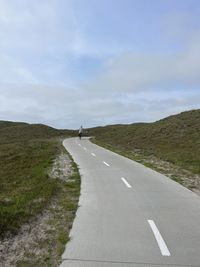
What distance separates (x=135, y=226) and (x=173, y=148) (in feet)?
85.4

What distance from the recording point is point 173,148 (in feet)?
110

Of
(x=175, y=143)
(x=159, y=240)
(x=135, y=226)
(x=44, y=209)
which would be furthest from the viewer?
(x=175, y=143)

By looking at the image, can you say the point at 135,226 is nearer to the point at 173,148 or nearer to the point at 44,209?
the point at 44,209

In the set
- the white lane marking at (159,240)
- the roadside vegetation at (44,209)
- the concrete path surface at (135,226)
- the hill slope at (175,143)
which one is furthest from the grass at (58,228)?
the hill slope at (175,143)

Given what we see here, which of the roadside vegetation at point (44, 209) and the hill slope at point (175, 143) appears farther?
the hill slope at point (175, 143)

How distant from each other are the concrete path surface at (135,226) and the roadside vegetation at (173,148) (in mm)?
2996

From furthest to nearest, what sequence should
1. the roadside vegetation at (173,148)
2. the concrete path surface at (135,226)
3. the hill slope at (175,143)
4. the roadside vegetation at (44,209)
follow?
1. the hill slope at (175,143)
2. the roadside vegetation at (173,148)
3. the roadside vegetation at (44,209)
4. the concrete path surface at (135,226)

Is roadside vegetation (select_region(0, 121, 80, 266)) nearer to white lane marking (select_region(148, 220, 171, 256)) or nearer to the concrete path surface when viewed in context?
the concrete path surface

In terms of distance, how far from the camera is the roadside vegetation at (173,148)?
64.0 ft

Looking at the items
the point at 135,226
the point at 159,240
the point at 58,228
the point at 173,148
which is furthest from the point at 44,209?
the point at 173,148

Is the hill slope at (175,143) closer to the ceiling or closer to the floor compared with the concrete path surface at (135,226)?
closer to the ceiling

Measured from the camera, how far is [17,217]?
893cm

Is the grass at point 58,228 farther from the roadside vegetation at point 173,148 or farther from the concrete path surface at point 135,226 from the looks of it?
the roadside vegetation at point 173,148

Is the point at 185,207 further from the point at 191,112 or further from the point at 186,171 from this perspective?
the point at 191,112
